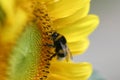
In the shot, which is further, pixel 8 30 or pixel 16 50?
pixel 16 50

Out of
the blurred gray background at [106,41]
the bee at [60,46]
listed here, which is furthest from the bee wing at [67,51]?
the blurred gray background at [106,41]

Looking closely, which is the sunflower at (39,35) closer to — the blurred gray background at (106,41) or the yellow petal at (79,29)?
the yellow petal at (79,29)

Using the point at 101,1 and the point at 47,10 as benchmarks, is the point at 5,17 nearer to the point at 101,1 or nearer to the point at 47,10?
the point at 47,10

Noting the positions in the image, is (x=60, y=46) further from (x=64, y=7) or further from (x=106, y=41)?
(x=106, y=41)

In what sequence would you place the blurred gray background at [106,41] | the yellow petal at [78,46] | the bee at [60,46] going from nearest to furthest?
1. the bee at [60,46]
2. the yellow petal at [78,46]
3. the blurred gray background at [106,41]

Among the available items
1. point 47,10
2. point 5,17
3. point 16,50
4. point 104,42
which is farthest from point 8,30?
point 104,42

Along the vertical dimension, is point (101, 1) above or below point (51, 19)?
above

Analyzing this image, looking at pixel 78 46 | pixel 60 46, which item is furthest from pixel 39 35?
pixel 78 46

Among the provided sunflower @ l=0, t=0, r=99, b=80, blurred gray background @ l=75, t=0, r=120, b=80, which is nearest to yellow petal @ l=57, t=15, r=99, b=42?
sunflower @ l=0, t=0, r=99, b=80

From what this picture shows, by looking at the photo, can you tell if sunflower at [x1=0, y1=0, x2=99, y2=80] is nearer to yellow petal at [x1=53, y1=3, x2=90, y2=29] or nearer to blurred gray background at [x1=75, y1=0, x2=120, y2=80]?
yellow petal at [x1=53, y1=3, x2=90, y2=29]
